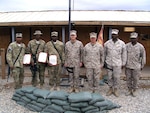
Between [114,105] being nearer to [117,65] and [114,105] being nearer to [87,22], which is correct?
[117,65]

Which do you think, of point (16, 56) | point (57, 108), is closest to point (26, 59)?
point (16, 56)

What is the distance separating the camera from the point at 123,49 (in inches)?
254

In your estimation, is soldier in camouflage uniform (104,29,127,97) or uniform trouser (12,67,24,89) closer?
soldier in camouflage uniform (104,29,127,97)

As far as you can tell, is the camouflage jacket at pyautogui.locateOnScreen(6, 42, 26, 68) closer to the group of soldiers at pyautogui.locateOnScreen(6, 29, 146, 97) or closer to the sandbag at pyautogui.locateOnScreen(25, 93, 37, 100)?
the group of soldiers at pyautogui.locateOnScreen(6, 29, 146, 97)

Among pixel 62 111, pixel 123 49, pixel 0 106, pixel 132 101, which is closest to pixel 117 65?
pixel 123 49

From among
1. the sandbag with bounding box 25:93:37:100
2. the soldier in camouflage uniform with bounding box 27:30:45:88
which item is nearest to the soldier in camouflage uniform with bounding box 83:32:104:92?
the soldier in camouflage uniform with bounding box 27:30:45:88

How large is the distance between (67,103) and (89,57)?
1579 mm

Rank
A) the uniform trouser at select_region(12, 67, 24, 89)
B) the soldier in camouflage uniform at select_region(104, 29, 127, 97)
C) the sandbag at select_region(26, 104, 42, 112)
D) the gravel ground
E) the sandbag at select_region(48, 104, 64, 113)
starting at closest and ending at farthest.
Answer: the sandbag at select_region(48, 104, 64, 113) < the sandbag at select_region(26, 104, 42, 112) < the gravel ground < the soldier in camouflage uniform at select_region(104, 29, 127, 97) < the uniform trouser at select_region(12, 67, 24, 89)

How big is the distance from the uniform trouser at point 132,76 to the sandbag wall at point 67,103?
3.65 ft

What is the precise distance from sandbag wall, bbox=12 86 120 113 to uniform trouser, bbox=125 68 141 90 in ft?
3.65

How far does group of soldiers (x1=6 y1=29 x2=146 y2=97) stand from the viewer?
6465 millimetres

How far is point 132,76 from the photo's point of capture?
22.1 feet

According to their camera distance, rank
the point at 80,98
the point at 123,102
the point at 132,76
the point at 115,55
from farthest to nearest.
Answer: the point at 132,76, the point at 115,55, the point at 123,102, the point at 80,98

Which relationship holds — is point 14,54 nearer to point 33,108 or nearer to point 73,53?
point 73,53
